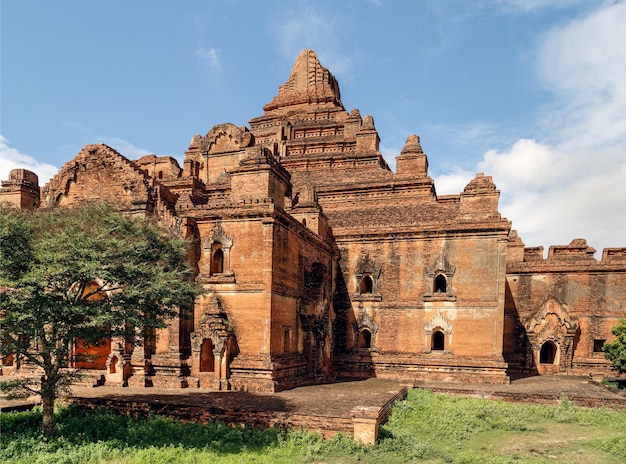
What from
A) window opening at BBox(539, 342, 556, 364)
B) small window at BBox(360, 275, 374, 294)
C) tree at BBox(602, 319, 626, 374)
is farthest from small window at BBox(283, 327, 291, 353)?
window opening at BBox(539, 342, 556, 364)

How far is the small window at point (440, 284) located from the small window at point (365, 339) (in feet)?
14.8

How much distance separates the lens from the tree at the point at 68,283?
12.5 metres

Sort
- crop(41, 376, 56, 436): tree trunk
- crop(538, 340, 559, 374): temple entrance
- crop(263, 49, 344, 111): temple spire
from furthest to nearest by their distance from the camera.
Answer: crop(263, 49, 344, 111): temple spire < crop(538, 340, 559, 374): temple entrance < crop(41, 376, 56, 436): tree trunk

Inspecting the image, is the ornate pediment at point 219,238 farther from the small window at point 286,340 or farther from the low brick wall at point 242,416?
the low brick wall at point 242,416

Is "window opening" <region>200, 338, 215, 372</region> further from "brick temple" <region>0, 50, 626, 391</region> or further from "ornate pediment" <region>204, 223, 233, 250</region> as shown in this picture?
"ornate pediment" <region>204, 223, 233, 250</region>

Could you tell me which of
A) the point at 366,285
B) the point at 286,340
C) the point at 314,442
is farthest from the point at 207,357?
the point at 366,285

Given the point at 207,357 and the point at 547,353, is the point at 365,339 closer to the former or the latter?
the point at 207,357

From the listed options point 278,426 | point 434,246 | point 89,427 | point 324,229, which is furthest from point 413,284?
point 89,427

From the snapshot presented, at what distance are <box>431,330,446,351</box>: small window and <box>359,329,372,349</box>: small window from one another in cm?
346

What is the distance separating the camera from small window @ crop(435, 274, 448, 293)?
24797 mm

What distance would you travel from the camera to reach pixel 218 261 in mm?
20266

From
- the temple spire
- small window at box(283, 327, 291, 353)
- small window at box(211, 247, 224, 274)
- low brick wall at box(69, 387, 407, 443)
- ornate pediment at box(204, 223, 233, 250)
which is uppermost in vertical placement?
the temple spire

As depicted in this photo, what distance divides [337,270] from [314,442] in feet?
46.0

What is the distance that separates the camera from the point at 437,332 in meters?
24.8
